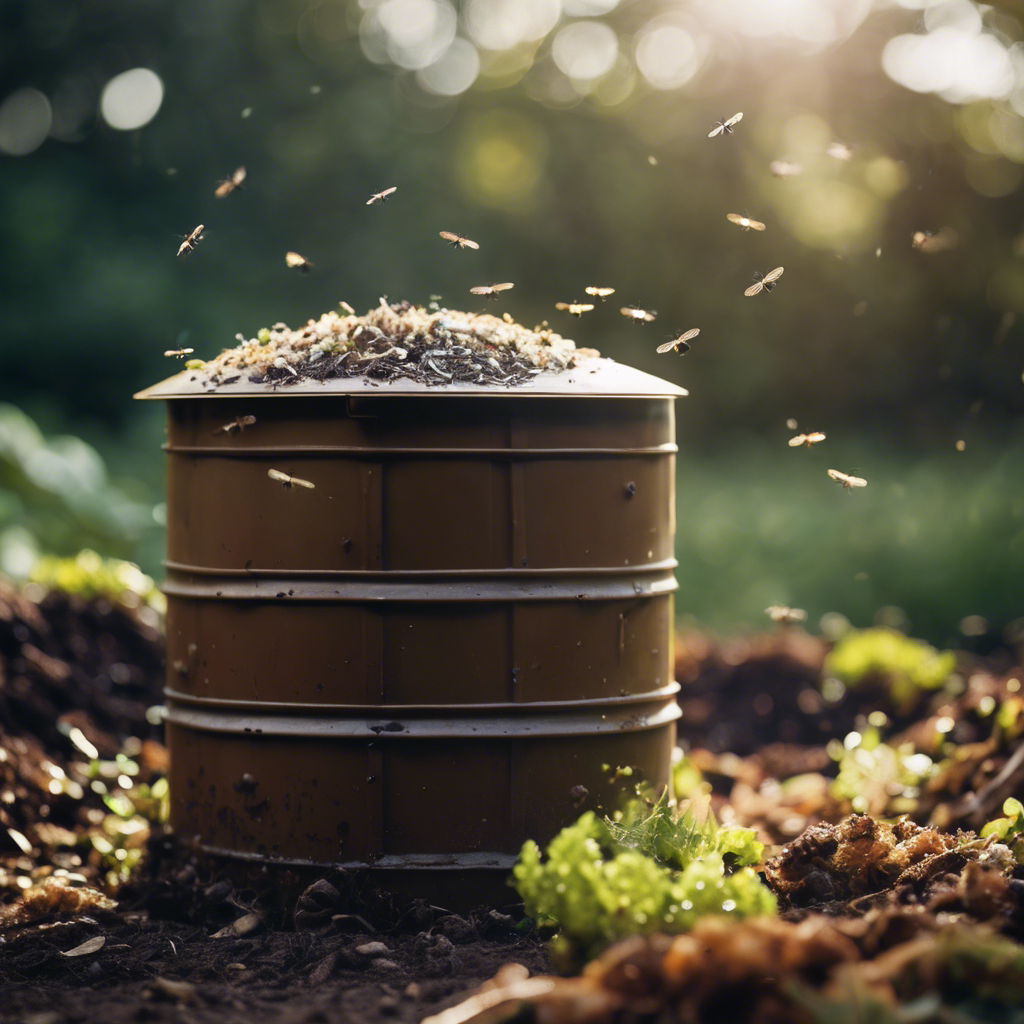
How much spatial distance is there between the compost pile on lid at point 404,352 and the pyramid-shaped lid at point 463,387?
1.8 inches

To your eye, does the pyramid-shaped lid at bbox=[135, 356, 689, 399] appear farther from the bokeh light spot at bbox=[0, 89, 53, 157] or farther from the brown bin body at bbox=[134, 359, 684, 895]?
the bokeh light spot at bbox=[0, 89, 53, 157]

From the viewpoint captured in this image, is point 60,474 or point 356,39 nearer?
point 60,474

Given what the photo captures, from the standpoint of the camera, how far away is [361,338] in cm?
476

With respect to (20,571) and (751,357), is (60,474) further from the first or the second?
(751,357)

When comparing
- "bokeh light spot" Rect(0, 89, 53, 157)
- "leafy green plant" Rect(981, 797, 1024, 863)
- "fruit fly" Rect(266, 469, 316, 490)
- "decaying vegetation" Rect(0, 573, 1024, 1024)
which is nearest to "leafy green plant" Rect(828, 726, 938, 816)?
"decaying vegetation" Rect(0, 573, 1024, 1024)

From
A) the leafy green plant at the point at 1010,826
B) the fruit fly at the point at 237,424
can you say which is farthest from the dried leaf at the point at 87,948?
the leafy green plant at the point at 1010,826

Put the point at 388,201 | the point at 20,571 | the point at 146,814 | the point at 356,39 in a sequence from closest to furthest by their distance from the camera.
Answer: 1. the point at 146,814
2. the point at 20,571
3. the point at 388,201
4. the point at 356,39

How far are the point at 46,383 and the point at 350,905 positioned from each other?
1392 centimetres

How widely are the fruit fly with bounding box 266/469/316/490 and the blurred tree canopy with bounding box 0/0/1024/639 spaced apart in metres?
10.2

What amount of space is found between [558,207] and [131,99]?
19.3ft

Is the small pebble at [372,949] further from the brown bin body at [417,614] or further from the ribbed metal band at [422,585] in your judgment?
the ribbed metal band at [422,585]

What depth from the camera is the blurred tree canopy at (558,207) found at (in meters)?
14.7

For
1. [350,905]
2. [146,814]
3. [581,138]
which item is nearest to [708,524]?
[581,138]

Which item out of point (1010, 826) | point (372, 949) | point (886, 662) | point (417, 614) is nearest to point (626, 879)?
point (372, 949)
